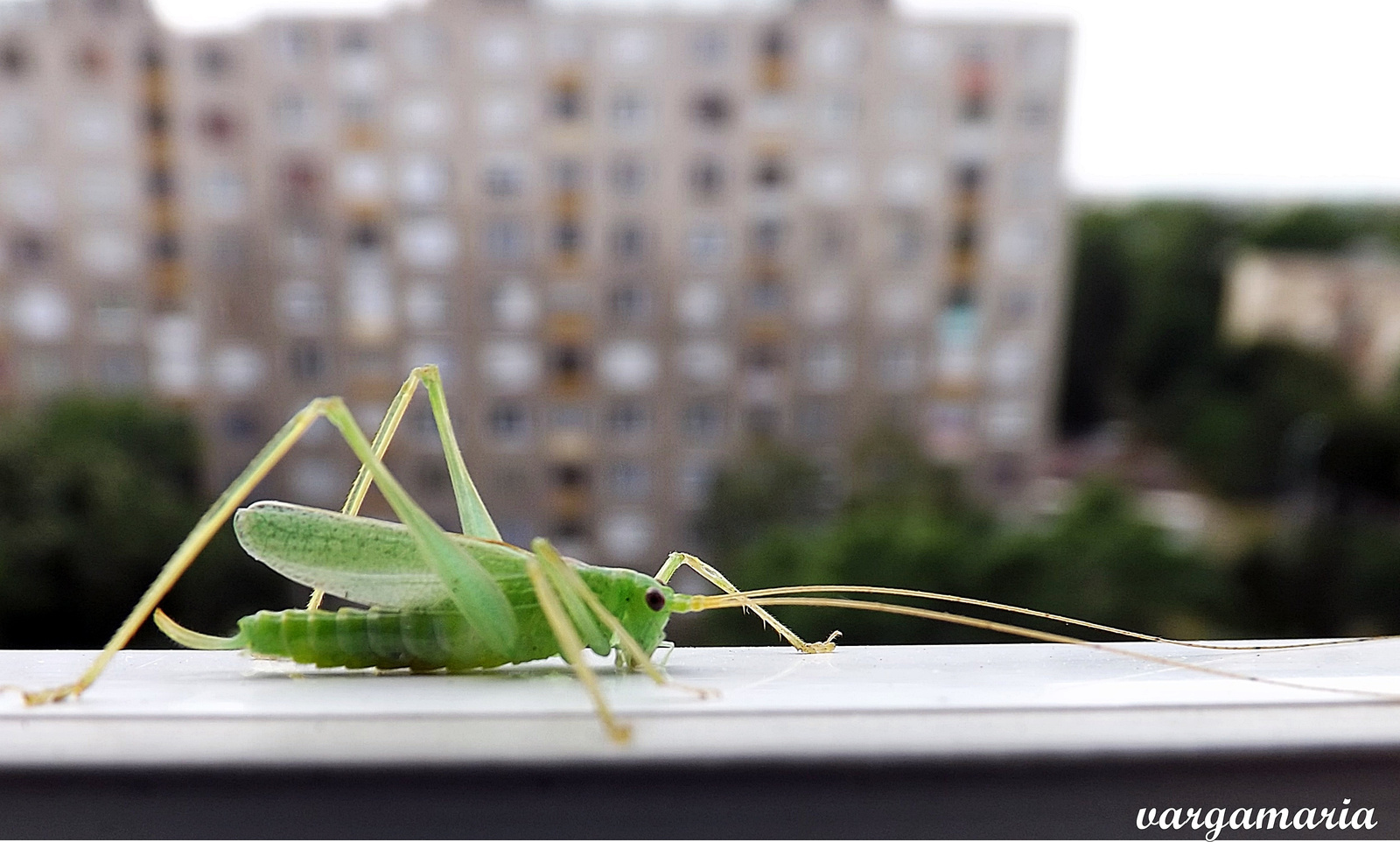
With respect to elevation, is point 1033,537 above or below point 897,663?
below

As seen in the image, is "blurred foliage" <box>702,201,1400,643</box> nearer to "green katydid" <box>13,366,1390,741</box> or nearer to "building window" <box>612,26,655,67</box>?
"green katydid" <box>13,366,1390,741</box>

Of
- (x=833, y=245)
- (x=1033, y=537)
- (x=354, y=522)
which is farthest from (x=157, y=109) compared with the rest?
(x=354, y=522)

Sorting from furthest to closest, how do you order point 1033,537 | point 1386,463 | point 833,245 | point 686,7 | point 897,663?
point 833,245 < point 686,7 < point 1386,463 < point 1033,537 < point 897,663

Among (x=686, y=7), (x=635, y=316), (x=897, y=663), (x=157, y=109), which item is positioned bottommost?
(x=635, y=316)

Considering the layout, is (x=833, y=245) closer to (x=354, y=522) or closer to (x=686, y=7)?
(x=686, y=7)

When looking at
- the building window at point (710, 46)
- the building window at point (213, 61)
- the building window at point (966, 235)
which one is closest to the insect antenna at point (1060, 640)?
the building window at point (710, 46)

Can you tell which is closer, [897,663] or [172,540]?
[897,663]

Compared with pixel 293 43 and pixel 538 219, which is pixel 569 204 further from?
pixel 293 43
